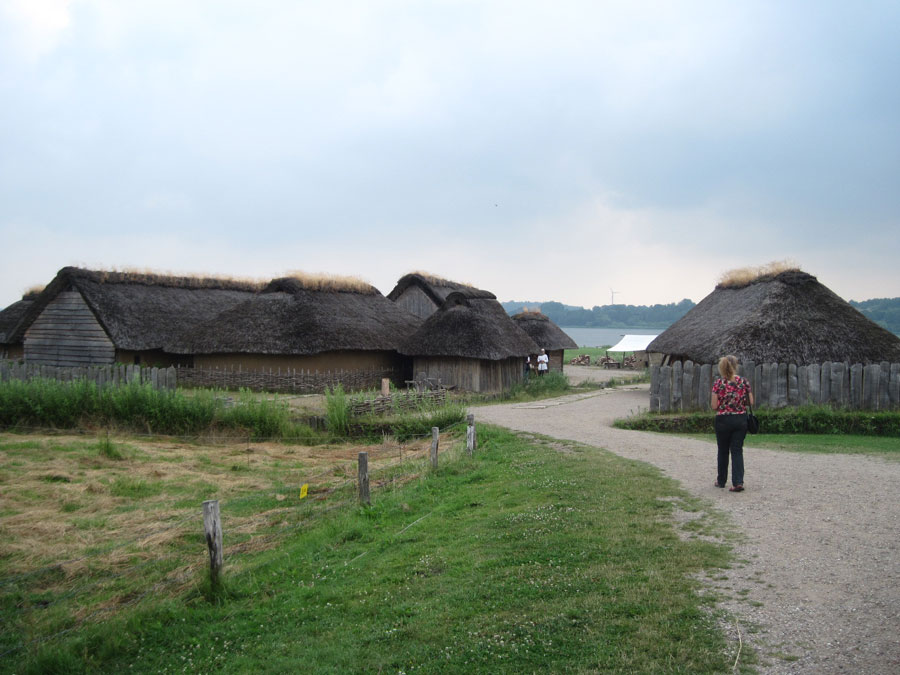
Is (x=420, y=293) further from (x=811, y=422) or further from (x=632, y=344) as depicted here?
(x=632, y=344)

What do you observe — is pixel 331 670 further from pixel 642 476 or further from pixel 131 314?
pixel 131 314

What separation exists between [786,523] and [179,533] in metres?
7.45

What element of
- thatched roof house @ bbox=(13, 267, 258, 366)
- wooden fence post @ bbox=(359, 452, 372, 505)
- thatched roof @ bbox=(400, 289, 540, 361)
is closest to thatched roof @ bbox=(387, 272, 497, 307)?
thatched roof @ bbox=(400, 289, 540, 361)

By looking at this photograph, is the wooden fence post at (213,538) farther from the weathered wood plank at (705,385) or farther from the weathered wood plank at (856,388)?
the weathered wood plank at (856,388)

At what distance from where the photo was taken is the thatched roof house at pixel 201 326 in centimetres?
2428

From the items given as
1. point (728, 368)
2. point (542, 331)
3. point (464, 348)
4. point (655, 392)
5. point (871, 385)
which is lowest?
point (655, 392)

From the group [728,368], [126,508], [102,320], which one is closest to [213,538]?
[126,508]

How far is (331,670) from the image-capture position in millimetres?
4734

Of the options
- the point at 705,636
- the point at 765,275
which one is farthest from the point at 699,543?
the point at 765,275

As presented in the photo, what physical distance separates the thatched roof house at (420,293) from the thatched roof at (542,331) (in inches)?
227

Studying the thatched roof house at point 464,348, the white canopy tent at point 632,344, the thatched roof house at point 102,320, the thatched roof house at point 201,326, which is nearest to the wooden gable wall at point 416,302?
the thatched roof house at point 201,326

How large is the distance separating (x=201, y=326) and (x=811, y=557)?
24012 millimetres

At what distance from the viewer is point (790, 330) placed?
18984 millimetres

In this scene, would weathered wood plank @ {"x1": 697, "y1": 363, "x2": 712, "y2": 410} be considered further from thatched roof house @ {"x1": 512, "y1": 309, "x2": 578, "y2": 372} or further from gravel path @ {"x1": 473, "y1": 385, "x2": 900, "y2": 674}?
thatched roof house @ {"x1": 512, "y1": 309, "x2": 578, "y2": 372}
